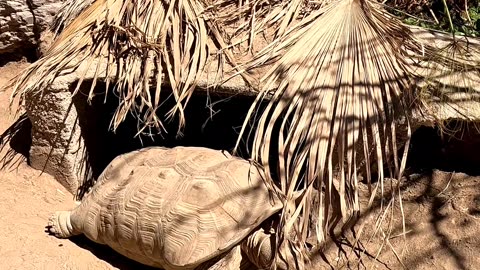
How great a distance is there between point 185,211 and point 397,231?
1.05m

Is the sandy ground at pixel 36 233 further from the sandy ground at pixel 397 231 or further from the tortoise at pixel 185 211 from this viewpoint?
the tortoise at pixel 185 211

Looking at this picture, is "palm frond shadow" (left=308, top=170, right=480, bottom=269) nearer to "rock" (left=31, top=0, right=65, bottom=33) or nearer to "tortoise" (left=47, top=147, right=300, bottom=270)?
"tortoise" (left=47, top=147, right=300, bottom=270)

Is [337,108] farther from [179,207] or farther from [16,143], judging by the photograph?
[16,143]

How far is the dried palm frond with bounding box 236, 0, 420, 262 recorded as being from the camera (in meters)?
3.46

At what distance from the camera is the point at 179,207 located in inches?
143

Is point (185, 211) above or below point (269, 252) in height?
above

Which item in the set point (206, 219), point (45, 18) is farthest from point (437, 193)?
point (45, 18)

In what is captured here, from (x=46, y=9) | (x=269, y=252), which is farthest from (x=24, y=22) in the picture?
(x=269, y=252)

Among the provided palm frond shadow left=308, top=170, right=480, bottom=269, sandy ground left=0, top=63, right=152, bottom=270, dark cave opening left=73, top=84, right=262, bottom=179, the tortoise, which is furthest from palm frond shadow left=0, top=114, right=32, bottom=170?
palm frond shadow left=308, top=170, right=480, bottom=269

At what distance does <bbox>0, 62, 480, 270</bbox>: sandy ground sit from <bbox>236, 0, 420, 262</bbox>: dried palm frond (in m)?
0.24

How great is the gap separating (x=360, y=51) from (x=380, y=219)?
2.73 ft

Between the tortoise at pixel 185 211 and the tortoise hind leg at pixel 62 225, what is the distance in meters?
0.14

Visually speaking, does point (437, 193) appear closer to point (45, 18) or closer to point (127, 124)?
point (127, 124)

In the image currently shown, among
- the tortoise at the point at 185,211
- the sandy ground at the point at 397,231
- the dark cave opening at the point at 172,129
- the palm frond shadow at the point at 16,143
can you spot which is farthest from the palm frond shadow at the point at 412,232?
the palm frond shadow at the point at 16,143
